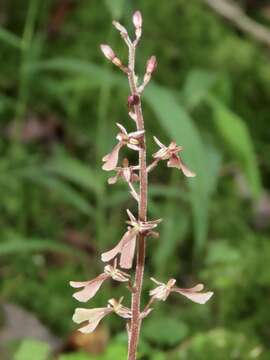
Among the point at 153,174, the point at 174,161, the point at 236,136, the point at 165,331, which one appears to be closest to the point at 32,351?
the point at 165,331

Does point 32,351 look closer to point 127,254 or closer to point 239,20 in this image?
point 127,254

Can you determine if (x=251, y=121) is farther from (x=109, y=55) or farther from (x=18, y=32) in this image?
(x=109, y=55)

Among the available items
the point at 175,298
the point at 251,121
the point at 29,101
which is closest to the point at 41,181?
the point at 175,298

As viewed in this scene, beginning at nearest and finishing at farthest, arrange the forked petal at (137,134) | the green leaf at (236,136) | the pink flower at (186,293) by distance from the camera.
Result: the forked petal at (137,134), the pink flower at (186,293), the green leaf at (236,136)

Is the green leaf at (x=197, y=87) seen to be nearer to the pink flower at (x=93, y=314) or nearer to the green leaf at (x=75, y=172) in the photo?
the green leaf at (x=75, y=172)

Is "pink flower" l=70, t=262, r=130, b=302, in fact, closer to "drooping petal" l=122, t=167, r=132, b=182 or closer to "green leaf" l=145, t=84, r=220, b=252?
"drooping petal" l=122, t=167, r=132, b=182

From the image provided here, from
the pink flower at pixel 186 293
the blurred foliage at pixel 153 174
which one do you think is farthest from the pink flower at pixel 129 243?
the blurred foliage at pixel 153 174

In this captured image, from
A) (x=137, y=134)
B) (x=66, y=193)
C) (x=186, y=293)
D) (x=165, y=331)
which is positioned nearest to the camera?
(x=137, y=134)
